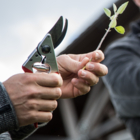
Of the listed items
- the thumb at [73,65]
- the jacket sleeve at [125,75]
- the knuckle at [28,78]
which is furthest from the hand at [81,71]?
the jacket sleeve at [125,75]

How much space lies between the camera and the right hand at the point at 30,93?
1.37 ft

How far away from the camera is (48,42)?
42 centimetres

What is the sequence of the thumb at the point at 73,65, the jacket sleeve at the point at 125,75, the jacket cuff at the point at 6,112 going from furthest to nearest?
the jacket sleeve at the point at 125,75 → the thumb at the point at 73,65 → the jacket cuff at the point at 6,112

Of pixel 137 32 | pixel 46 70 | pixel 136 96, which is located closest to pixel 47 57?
pixel 46 70

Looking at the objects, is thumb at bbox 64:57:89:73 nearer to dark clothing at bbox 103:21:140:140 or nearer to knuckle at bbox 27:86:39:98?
knuckle at bbox 27:86:39:98

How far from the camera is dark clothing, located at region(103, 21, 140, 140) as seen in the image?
113 cm

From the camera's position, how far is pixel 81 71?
0.48 m

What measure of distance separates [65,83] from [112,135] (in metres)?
3.08

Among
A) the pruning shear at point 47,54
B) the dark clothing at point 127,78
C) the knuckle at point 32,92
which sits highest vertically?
the pruning shear at point 47,54

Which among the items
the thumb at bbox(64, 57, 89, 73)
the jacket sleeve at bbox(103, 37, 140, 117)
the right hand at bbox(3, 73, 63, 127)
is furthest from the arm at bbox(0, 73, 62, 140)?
the jacket sleeve at bbox(103, 37, 140, 117)

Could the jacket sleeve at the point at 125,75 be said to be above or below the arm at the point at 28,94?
below

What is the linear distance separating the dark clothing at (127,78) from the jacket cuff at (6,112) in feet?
2.76

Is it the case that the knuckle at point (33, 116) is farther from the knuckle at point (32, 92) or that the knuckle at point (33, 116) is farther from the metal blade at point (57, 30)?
the metal blade at point (57, 30)

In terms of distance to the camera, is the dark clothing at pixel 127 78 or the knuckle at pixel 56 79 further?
the dark clothing at pixel 127 78
